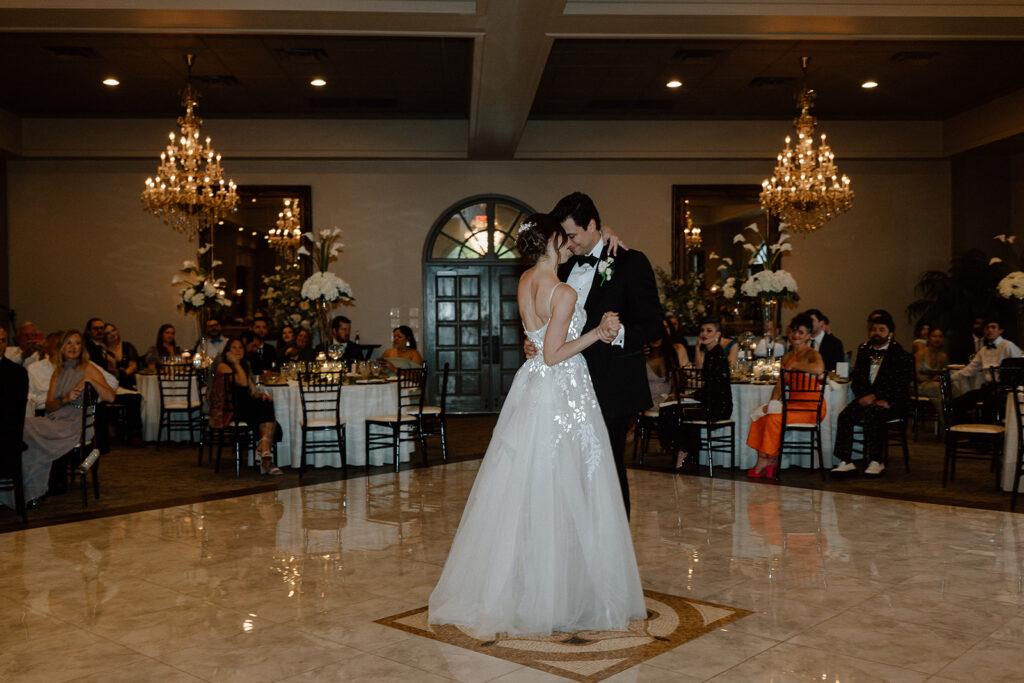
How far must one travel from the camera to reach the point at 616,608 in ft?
11.8

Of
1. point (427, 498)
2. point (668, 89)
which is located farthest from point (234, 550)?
point (668, 89)

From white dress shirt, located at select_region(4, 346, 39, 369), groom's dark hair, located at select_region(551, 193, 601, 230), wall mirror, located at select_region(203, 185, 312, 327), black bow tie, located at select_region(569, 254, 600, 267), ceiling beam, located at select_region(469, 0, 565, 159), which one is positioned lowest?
white dress shirt, located at select_region(4, 346, 39, 369)

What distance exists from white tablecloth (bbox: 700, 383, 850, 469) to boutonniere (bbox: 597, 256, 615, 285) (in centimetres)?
472

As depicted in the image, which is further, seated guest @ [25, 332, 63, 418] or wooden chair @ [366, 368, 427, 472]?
wooden chair @ [366, 368, 427, 472]

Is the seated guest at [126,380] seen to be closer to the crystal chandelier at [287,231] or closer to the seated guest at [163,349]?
the seated guest at [163,349]

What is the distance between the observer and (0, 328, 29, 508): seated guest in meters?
5.95

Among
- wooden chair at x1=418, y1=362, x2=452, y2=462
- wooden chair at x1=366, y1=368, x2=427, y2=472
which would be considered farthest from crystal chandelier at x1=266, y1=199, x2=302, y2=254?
wooden chair at x1=418, y1=362, x2=452, y2=462

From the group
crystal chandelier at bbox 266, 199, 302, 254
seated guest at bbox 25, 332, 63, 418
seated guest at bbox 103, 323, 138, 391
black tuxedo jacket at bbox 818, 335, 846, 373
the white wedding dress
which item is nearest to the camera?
the white wedding dress

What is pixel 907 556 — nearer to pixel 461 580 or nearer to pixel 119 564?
pixel 461 580

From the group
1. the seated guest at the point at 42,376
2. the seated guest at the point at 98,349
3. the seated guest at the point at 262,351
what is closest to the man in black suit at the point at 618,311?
the seated guest at the point at 42,376

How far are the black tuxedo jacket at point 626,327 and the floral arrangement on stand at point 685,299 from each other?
347 inches

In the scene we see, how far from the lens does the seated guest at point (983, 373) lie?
9.21m

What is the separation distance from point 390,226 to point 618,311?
10039 mm

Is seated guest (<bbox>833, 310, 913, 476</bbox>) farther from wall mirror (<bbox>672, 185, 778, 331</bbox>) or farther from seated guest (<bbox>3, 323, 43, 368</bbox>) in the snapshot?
seated guest (<bbox>3, 323, 43, 368</bbox>)
